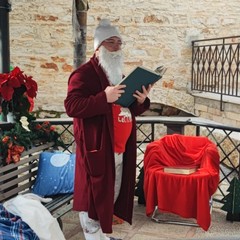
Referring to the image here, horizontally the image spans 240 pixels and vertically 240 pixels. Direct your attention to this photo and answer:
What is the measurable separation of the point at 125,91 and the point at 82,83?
255mm

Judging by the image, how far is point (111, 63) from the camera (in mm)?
2414

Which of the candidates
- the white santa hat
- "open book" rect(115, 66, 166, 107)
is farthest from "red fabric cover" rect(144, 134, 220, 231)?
the white santa hat

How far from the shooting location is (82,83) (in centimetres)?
235

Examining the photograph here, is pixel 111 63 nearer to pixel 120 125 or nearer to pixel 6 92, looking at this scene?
pixel 120 125

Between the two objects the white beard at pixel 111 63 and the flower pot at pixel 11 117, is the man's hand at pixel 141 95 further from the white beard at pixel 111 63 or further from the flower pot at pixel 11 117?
the flower pot at pixel 11 117

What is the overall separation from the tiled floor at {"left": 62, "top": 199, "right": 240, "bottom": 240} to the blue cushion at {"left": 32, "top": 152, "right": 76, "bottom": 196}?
0.37 meters

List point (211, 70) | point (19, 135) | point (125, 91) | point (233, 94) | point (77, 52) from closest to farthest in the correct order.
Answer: point (125, 91)
point (19, 135)
point (77, 52)
point (233, 94)
point (211, 70)

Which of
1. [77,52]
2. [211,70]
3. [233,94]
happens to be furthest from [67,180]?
[211,70]

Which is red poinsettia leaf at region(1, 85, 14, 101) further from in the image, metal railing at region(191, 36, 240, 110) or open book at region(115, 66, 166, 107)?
metal railing at region(191, 36, 240, 110)

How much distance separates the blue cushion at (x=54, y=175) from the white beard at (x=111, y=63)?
2.58 ft

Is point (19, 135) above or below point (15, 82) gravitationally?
below

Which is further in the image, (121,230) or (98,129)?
(121,230)

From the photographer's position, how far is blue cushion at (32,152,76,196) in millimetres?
2814

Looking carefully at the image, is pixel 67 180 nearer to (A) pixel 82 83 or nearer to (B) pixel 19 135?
(B) pixel 19 135
